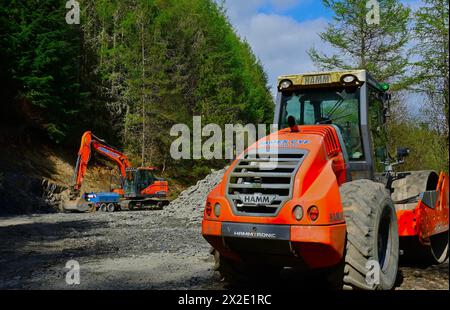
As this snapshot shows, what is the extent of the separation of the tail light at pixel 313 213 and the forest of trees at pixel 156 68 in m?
12.7

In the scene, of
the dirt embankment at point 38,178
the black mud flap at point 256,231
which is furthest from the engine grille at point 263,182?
the dirt embankment at point 38,178

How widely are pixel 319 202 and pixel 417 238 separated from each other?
2616 millimetres

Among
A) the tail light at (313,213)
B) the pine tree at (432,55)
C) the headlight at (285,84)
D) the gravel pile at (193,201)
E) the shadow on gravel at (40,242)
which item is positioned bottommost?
the shadow on gravel at (40,242)

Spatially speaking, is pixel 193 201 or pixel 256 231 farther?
pixel 193 201

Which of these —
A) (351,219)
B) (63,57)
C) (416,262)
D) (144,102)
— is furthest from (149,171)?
(351,219)

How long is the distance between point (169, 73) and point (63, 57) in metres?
8.03

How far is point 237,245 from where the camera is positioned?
5070 millimetres

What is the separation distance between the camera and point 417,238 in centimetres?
648

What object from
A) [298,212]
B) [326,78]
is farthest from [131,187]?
[298,212]

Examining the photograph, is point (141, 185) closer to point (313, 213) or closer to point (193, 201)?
point (193, 201)

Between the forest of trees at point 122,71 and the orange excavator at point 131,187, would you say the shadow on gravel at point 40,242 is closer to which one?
the orange excavator at point 131,187

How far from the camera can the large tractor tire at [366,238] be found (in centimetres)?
479

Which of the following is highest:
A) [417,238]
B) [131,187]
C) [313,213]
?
[313,213]

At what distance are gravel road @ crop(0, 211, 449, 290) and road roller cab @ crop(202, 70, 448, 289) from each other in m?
0.70
